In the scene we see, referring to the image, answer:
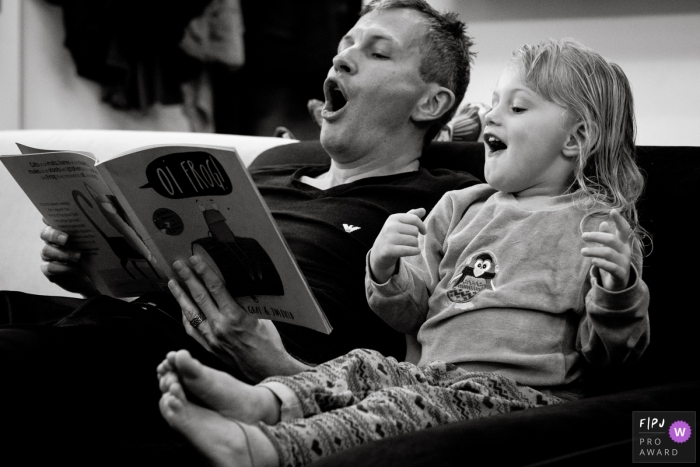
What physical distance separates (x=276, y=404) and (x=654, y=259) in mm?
638

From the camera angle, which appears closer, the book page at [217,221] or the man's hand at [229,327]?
the book page at [217,221]

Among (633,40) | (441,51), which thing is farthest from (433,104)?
(633,40)

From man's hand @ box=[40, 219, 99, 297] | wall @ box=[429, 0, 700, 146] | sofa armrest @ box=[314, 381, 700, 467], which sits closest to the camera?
sofa armrest @ box=[314, 381, 700, 467]

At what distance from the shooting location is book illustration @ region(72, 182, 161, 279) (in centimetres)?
122

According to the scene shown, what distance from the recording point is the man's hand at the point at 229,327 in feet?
3.81

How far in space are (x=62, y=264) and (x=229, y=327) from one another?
0.38 metres

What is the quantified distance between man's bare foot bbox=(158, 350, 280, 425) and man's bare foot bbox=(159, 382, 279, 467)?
0.01 metres

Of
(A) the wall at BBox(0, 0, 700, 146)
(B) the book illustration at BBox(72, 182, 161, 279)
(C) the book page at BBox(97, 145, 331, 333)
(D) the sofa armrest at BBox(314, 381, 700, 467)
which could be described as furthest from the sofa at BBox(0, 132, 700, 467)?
(A) the wall at BBox(0, 0, 700, 146)

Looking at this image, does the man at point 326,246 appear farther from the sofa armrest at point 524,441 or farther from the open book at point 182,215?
the sofa armrest at point 524,441

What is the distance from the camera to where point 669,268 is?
123 cm

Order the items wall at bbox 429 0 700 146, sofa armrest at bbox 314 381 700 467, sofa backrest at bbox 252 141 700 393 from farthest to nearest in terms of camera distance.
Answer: wall at bbox 429 0 700 146 → sofa backrest at bbox 252 141 700 393 → sofa armrest at bbox 314 381 700 467

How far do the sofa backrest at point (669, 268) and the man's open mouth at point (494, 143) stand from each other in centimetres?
23

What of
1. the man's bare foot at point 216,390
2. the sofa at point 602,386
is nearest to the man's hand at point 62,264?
the sofa at point 602,386

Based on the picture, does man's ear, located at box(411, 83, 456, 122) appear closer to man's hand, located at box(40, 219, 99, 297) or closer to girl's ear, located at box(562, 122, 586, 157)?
girl's ear, located at box(562, 122, 586, 157)
